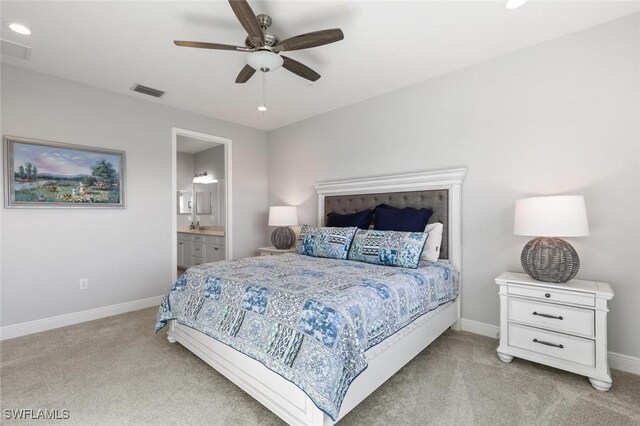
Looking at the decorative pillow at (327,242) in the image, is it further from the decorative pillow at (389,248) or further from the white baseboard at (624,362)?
the white baseboard at (624,362)

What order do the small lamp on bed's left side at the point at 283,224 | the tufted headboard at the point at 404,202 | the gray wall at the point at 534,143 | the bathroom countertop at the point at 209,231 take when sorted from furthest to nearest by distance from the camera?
1. the bathroom countertop at the point at 209,231
2. the small lamp on bed's left side at the point at 283,224
3. the tufted headboard at the point at 404,202
4. the gray wall at the point at 534,143

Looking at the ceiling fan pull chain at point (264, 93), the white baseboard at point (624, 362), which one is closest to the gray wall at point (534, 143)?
the white baseboard at point (624, 362)

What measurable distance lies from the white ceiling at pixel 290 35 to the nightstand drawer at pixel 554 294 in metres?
2.03

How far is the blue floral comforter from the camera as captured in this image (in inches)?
58.5

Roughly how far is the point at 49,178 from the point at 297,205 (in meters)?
2.94

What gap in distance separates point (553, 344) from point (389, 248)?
53.3 inches

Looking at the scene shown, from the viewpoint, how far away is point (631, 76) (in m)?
2.19

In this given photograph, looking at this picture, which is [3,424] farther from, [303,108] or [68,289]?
[303,108]

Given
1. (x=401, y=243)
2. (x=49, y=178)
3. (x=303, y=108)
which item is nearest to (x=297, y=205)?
(x=303, y=108)

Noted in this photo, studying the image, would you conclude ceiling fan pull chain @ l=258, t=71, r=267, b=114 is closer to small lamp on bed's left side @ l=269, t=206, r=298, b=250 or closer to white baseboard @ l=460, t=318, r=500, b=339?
small lamp on bed's left side @ l=269, t=206, r=298, b=250

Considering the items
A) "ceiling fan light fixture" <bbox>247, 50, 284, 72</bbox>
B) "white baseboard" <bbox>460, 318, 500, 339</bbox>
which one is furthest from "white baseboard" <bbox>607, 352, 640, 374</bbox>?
"ceiling fan light fixture" <bbox>247, 50, 284, 72</bbox>

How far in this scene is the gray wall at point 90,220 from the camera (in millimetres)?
2902

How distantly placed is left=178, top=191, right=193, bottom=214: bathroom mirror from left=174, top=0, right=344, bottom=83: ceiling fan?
193 inches

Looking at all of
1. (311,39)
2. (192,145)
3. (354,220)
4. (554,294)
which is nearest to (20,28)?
(311,39)
